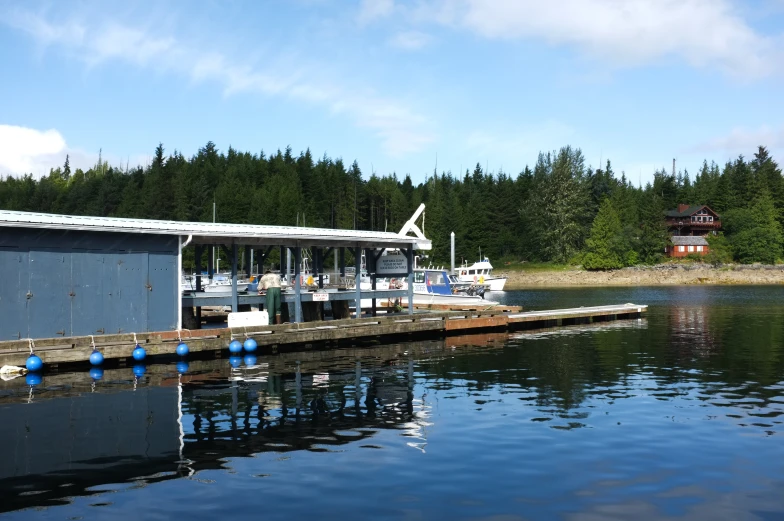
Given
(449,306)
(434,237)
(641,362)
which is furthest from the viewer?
(434,237)

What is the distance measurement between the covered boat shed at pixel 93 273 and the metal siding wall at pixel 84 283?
29mm

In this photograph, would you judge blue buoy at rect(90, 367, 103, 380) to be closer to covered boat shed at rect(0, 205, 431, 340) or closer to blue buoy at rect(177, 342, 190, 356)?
covered boat shed at rect(0, 205, 431, 340)

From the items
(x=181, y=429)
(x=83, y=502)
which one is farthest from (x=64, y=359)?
(x=83, y=502)

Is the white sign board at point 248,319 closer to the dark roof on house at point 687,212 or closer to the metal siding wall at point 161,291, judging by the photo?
the metal siding wall at point 161,291

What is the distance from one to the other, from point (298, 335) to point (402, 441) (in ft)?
50.4

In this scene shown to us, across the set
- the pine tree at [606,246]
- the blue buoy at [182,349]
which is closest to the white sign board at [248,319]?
the blue buoy at [182,349]

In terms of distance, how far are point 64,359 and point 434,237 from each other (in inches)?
4269

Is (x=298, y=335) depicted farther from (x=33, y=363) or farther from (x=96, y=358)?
(x=33, y=363)

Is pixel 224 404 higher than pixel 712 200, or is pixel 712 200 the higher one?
pixel 712 200

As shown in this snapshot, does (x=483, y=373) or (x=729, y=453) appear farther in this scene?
(x=483, y=373)

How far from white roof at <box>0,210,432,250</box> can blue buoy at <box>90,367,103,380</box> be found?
471 centimetres

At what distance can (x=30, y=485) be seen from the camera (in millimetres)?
11867

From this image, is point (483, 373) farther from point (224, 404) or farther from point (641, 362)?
point (224, 404)

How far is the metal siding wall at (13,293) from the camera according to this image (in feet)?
75.8
